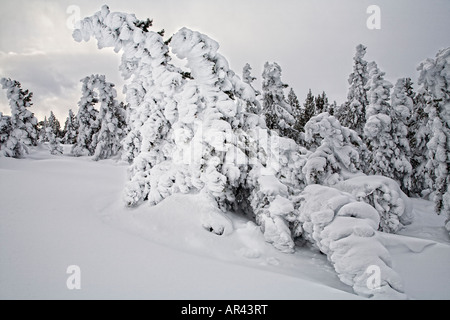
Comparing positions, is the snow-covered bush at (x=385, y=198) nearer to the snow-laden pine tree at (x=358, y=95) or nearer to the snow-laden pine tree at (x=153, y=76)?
the snow-laden pine tree at (x=153, y=76)

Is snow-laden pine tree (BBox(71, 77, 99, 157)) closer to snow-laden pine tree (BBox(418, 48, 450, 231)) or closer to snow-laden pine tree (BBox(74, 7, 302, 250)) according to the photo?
snow-laden pine tree (BBox(74, 7, 302, 250))

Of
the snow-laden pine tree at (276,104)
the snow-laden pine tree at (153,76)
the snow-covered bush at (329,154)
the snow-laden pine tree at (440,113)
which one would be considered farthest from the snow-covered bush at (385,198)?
the snow-laden pine tree at (153,76)

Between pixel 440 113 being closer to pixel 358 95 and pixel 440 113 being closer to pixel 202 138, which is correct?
pixel 202 138

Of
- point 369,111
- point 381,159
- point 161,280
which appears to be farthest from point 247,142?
point 381,159

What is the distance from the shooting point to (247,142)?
288 inches

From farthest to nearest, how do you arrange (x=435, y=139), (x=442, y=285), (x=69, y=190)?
(x=435, y=139) → (x=69, y=190) → (x=442, y=285)

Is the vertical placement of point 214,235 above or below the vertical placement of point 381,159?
below

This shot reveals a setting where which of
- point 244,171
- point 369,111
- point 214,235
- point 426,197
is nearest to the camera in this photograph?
point 214,235

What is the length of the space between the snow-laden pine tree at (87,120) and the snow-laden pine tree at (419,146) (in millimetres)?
34417

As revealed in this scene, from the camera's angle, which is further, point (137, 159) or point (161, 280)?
point (137, 159)

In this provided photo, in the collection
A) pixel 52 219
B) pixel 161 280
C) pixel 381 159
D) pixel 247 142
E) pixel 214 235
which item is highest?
pixel 381 159

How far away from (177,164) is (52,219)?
3.52m

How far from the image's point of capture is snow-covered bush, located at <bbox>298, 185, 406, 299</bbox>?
4.02 meters

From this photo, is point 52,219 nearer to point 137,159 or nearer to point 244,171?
point 137,159
